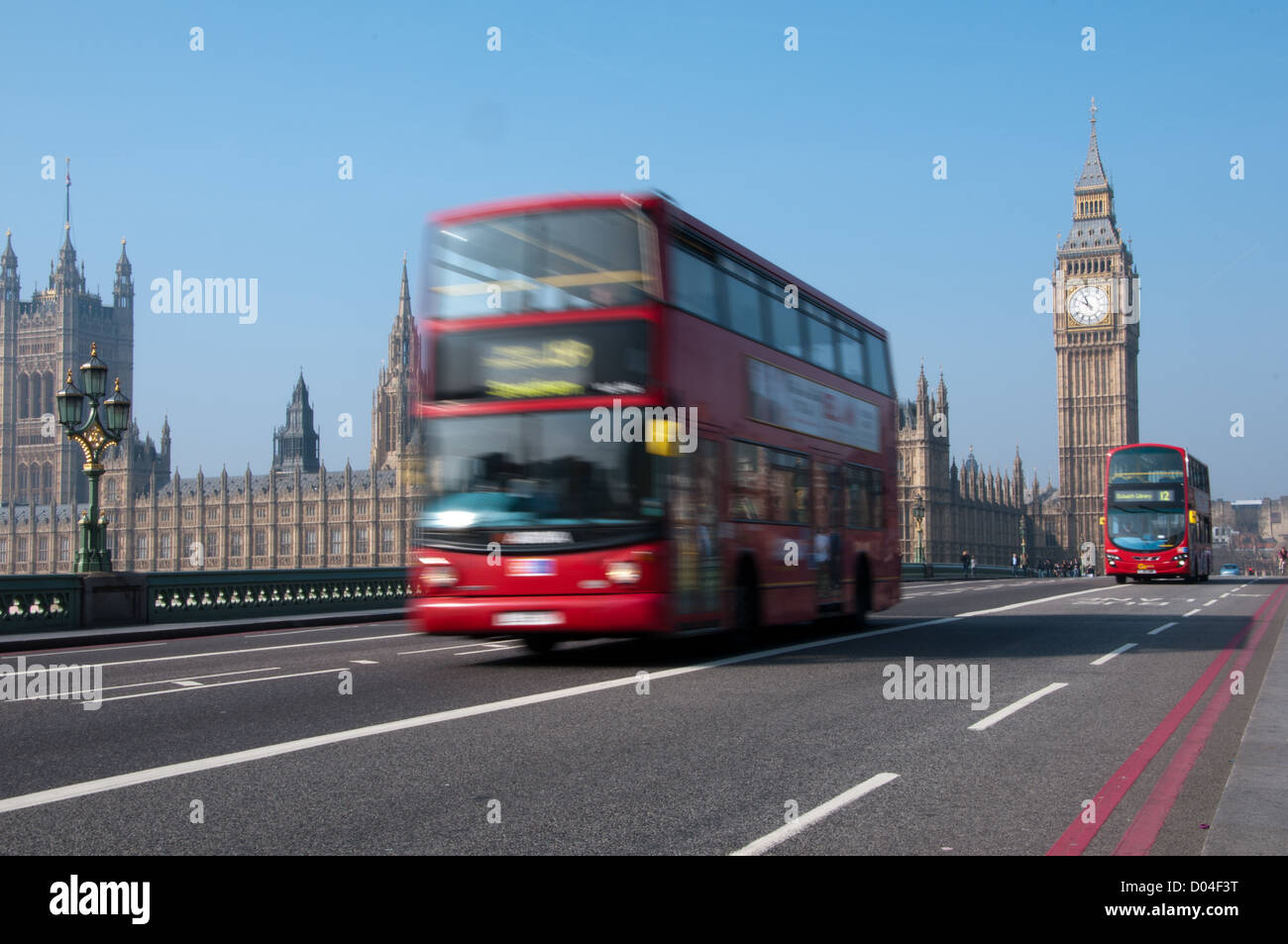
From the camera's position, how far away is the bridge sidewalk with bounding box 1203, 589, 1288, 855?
495 centimetres

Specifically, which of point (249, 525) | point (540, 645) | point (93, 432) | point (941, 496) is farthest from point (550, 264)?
point (249, 525)

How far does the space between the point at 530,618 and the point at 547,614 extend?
175mm

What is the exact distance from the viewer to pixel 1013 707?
9469mm

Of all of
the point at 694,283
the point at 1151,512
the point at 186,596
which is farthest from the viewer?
the point at 1151,512

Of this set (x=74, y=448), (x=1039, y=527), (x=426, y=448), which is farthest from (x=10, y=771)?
(x=74, y=448)

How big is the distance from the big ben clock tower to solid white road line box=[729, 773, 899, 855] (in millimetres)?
132645

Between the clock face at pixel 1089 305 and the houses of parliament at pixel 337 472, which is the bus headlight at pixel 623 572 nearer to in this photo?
the houses of parliament at pixel 337 472

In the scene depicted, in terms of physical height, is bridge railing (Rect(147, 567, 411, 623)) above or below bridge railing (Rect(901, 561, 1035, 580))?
above

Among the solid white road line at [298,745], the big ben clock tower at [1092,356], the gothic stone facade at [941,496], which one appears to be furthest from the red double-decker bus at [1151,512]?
the big ben clock tower at [1092,356]

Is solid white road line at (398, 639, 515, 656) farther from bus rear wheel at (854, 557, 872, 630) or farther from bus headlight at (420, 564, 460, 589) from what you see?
bus rear wheel at (854, 557, 872, 630)

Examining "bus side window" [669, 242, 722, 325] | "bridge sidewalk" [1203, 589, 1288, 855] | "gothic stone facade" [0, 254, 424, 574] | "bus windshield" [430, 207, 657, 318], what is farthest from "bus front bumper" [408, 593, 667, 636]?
"gothic stone facade" [0, 254, 424, 574]

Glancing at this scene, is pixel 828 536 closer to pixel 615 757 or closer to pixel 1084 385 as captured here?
pixel 615 757

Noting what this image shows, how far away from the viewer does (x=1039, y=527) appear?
134375 mm

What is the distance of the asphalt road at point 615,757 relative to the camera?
5387 mm
